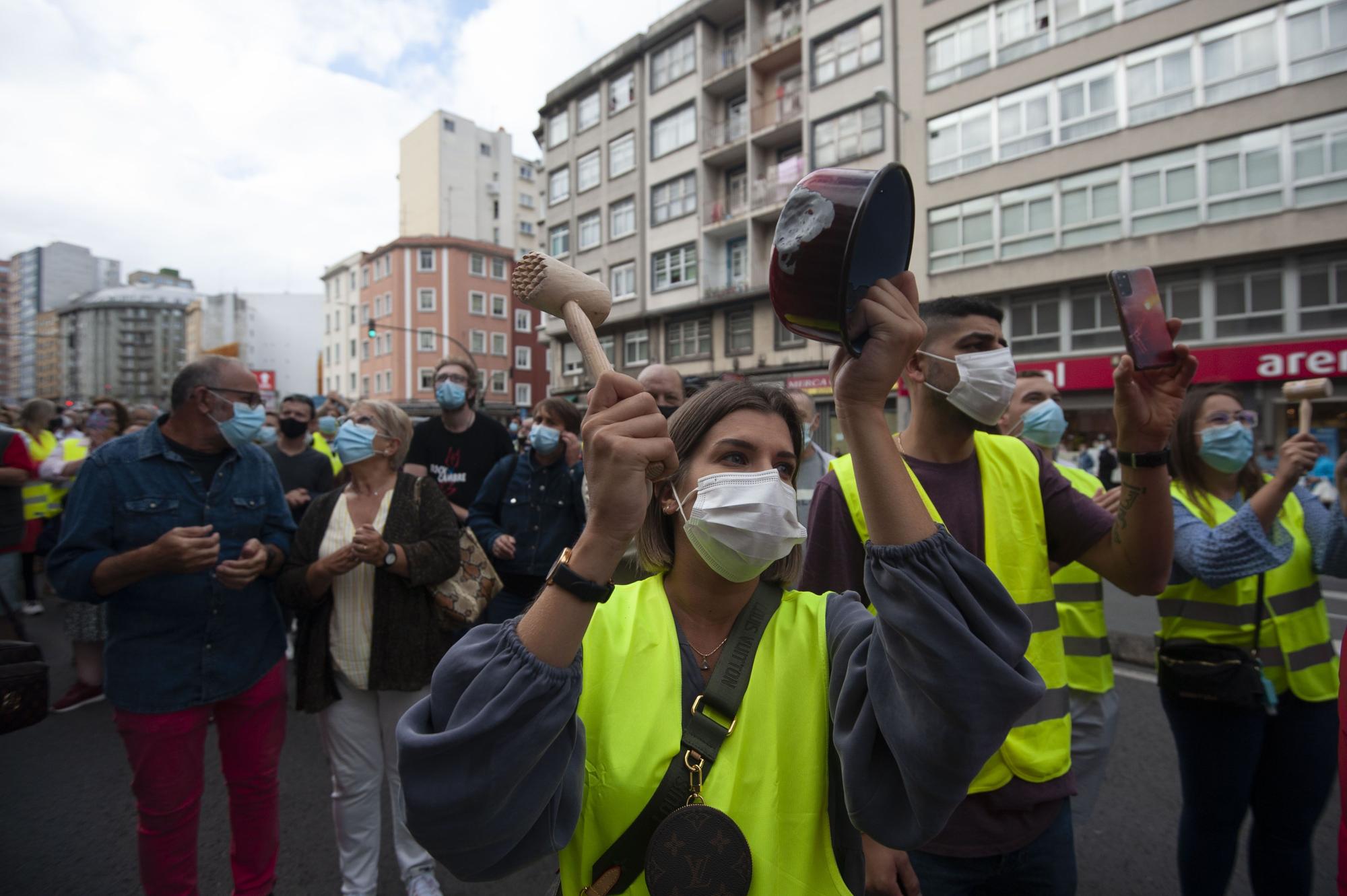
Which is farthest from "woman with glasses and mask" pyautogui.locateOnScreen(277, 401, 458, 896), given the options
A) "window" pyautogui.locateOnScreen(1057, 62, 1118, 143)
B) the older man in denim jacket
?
"window" pyautogui.locateOnScreen(1057, 62, 1118, 143)

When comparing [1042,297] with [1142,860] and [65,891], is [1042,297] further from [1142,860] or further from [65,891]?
[65,891]

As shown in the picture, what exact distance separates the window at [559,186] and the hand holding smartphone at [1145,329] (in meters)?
35.7

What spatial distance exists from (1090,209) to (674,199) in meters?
16.2

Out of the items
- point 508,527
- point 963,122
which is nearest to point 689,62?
point 963,122

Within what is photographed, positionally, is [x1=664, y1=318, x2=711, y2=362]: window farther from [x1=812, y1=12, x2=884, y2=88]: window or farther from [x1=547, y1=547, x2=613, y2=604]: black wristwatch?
[x1=547, y1=547, x2=613, y2=604]: black wristwatch

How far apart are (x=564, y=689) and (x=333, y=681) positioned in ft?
8.68

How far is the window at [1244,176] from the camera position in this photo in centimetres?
1666

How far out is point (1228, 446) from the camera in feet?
9.85

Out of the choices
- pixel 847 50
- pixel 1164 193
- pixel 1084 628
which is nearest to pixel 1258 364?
pixel 1164 193

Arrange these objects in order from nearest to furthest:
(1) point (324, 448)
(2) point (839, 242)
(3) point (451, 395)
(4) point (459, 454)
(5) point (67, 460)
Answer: (2) point (839, 242) → (3) point (451, 395) → (4) point (459, 454) → (5) point (67, 460) → (1) point (324, 448)

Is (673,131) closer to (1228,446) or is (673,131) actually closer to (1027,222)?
(1027,222)

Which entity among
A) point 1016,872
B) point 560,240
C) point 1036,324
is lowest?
point 1016,872

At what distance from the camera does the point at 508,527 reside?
14.9 feet

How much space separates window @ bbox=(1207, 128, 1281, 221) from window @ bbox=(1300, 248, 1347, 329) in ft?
5.30
